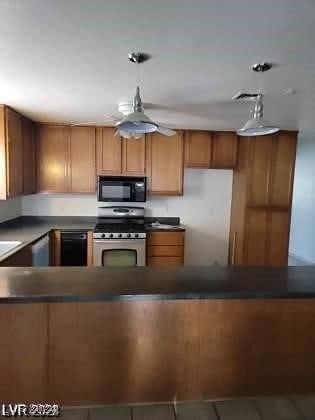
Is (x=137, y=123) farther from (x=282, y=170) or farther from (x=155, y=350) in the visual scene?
(x=282, y=170)

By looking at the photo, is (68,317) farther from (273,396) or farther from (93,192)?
(93,192)

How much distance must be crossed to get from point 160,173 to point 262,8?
9.48 feet

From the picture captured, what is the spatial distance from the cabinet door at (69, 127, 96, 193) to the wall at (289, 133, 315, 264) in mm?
4178

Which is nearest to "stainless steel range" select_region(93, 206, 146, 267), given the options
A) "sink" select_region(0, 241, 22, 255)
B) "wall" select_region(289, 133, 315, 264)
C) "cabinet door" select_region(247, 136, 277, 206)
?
"sink" select_region(0, 241, 22, 255)

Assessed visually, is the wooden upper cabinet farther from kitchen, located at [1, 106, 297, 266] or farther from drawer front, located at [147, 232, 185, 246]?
drawer front, located at [147, 232, 185, 246]

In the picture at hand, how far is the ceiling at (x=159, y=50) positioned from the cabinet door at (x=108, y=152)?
1.14m

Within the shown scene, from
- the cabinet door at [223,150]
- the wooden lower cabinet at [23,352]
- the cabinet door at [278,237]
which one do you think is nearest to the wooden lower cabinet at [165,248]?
the cabinet door at [223,150]

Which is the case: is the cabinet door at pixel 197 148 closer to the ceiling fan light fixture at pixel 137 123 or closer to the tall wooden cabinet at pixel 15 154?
the tall wooden cabinet at pixel 15 154

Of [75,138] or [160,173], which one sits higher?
[75,138]

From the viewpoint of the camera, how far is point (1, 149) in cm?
293

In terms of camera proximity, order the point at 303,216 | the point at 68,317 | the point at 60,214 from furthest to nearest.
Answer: the point at 303,216, the point at 60,214, the point at 68,317

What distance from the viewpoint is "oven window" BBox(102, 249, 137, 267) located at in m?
3.78

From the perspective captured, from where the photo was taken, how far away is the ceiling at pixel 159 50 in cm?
126

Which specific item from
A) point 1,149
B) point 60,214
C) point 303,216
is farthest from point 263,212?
point 1,149
